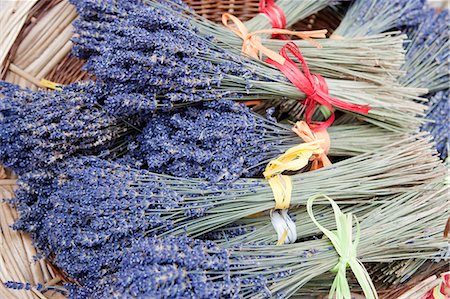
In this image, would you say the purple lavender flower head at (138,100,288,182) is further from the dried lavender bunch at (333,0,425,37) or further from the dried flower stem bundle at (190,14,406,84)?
the dried lavender bunch at (333,0,425,37)

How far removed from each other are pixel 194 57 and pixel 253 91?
181 mm

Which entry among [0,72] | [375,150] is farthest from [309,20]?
[0,72]

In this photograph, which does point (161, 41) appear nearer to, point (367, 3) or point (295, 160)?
point (295, 160)

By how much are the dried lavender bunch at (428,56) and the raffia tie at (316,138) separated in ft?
1.49

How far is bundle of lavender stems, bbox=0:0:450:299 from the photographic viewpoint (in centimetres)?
102

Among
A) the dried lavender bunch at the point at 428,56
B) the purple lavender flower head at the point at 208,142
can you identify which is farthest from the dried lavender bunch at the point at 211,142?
the dried lavender bunch at the point at 428,56

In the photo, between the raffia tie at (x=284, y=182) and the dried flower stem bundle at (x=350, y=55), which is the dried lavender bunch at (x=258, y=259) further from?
the dried flower stem bundle at (x=350, y=55)

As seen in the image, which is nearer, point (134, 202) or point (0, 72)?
point (134, 202)

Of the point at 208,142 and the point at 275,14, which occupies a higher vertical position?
the point at 275,14

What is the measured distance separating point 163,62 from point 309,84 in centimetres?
41

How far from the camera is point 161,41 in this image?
1.07 metres

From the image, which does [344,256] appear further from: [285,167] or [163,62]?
[163,62]

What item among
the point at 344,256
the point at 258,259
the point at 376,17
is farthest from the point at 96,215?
the point at 376,17

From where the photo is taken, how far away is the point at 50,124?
1113mm
